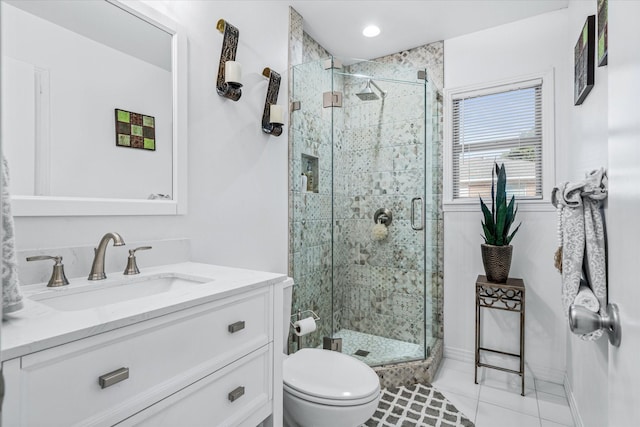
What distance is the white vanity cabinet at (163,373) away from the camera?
71cm

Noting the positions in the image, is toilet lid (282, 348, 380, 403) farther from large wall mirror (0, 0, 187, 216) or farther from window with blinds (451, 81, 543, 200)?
window with blinds (451, 81, 543, 200)

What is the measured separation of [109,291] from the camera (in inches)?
47.8

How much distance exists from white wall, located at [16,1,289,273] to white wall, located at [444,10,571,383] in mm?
1395

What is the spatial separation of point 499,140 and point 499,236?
2.51 ft

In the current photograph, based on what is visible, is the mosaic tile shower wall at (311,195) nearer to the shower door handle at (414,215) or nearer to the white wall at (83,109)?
the shower door handle at (414,215)

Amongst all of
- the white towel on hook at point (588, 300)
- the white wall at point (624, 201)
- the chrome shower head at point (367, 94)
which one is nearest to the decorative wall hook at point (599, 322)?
the white wall at point (624, 201)

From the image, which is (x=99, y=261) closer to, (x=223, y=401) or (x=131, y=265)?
(x=131, y=265)

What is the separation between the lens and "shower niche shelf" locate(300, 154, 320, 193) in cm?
246

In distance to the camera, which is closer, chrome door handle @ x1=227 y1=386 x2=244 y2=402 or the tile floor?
chrome door handle @ x1=227 y1=386 x2=244 y2=402

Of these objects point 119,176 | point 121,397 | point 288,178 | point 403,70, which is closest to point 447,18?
point 403,70

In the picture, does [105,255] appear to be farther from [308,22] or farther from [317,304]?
[308,22]

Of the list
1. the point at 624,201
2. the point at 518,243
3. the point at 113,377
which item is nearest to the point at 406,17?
the point at 518,243

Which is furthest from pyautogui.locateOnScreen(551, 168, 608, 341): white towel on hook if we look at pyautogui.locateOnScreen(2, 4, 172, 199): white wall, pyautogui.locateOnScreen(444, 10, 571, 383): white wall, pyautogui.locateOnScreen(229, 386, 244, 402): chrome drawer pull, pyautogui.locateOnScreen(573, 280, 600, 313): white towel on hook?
pyautogui.locateOnScreen(2, 4, 172, 199): white wall

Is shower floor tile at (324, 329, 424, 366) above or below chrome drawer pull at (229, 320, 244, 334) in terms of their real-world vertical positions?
below
